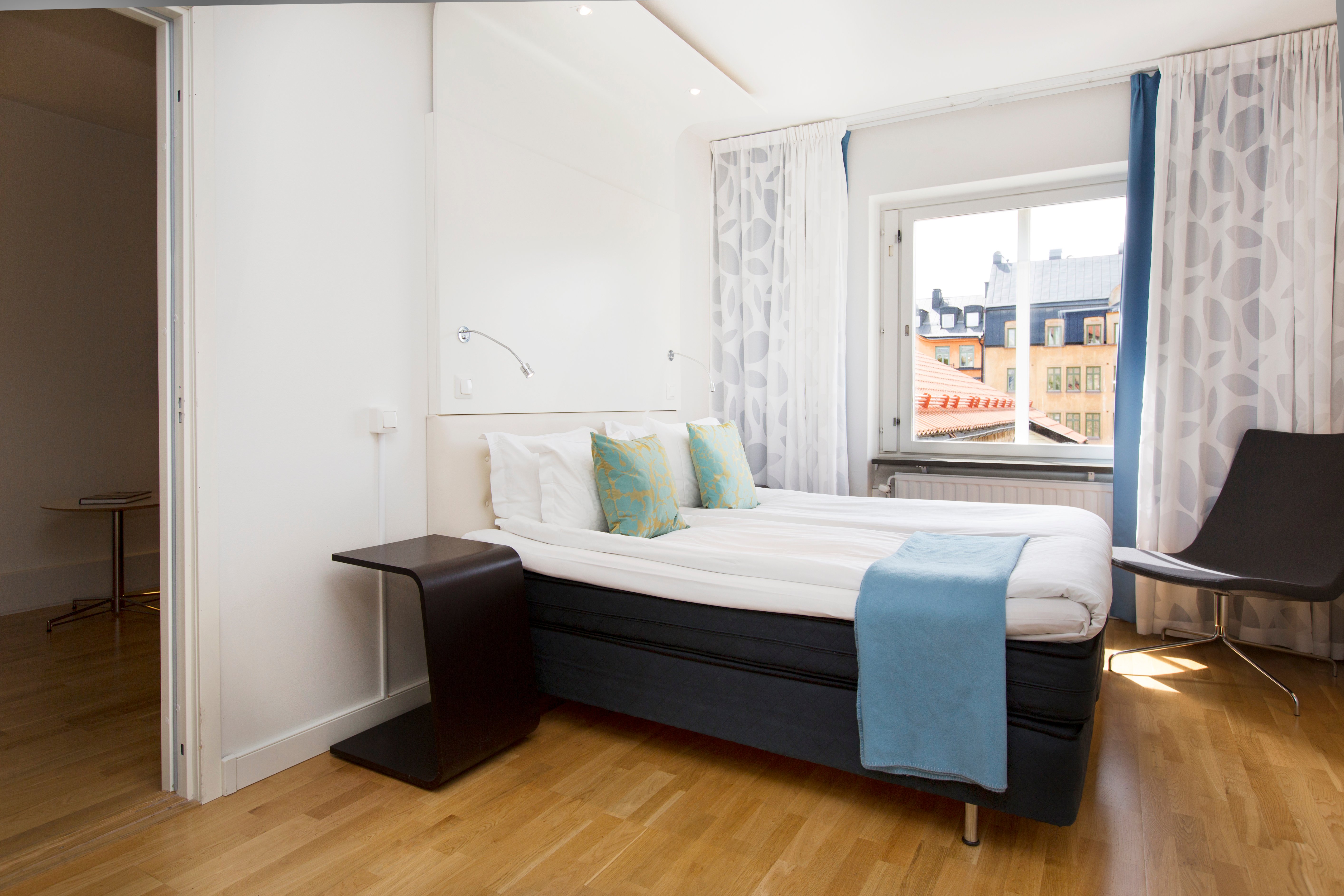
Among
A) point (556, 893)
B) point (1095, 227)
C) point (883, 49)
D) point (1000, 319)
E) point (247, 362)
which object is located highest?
point (883, 49)

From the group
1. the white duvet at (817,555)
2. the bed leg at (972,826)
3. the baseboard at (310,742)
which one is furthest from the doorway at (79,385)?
the bed leg at (972,826)

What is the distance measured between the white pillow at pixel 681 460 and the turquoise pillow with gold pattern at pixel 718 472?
0.02 metres

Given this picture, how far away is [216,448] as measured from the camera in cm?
208

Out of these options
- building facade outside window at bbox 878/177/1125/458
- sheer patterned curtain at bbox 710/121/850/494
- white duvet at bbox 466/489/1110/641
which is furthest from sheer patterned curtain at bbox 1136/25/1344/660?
sheer patterned curtain at bbox 710/121/850/494

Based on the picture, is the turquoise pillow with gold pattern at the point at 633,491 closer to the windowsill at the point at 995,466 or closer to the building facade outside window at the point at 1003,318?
the windowsill at the point at 995,466

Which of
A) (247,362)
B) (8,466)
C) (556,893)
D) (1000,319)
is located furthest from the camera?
(1000,319)

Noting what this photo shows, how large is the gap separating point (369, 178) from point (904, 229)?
2955mm

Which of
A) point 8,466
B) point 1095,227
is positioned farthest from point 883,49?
point 8,466

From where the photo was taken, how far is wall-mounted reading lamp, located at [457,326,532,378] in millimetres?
2777

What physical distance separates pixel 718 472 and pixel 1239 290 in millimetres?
2407

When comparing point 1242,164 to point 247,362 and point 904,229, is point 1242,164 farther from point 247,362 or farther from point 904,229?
point 247,362

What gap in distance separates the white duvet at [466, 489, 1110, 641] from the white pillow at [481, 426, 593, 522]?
0.07 metres

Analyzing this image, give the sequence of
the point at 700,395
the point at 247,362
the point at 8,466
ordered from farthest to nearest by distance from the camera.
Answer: the point at 700,395 → the point at 8,466 → the point at 247,362

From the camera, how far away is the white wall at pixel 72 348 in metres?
3.82
